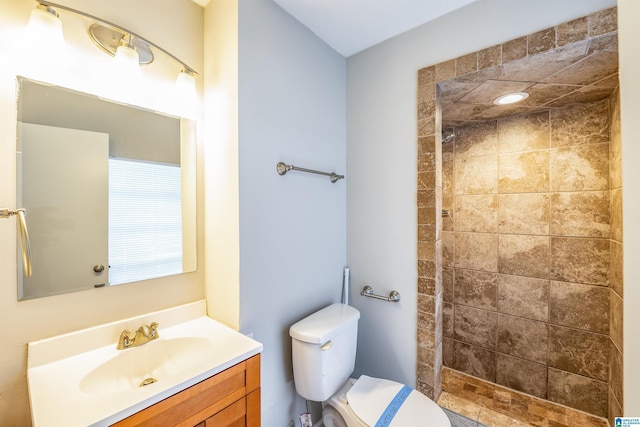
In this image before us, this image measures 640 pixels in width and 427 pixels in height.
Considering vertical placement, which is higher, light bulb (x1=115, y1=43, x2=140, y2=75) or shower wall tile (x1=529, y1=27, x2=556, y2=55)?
shower wall tile (x1=529, y1=27, x2=556, y2=55)

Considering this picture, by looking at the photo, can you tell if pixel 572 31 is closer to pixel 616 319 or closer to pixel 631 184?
pixel 631 184

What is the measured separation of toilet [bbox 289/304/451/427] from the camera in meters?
1.22

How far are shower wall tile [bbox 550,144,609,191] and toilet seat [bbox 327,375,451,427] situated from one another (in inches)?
63.3

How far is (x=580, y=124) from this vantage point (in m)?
1.72

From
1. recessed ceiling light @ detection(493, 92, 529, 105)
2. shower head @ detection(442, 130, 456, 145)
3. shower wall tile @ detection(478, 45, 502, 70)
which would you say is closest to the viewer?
shower wall tile @ detection(478, 45, 502, 70)

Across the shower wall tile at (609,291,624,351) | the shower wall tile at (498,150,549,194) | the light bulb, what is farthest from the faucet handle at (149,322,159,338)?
the shower wall tile at (498,150,549,194)

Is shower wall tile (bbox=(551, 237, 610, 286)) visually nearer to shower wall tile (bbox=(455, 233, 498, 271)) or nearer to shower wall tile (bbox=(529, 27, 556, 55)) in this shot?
shower wall tile (bbox=(455, 233, 498, 271))

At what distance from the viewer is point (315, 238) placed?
164 centimetres

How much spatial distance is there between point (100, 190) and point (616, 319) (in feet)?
8.44

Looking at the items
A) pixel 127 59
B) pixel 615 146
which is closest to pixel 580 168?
pixel 615 146

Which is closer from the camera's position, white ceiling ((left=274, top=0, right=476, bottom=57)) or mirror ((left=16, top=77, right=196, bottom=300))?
mirror ((left=16, top=77, right=196, bottom=300))

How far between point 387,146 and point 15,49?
1.66 m

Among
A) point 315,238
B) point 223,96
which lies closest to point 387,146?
point 315,238

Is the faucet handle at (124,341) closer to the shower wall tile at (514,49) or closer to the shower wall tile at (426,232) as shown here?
the shower wall tile at (426,232)
